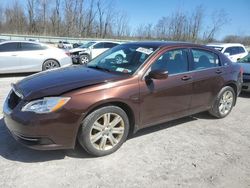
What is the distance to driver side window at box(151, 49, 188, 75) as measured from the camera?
4.26 meters

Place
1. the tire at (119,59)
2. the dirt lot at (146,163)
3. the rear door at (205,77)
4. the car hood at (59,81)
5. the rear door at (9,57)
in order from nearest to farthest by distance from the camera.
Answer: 1. the dirt lot at (146,163)
2. the car hood at (59,81)
3. the tire at (119,59)
4. the rear door at (205,77)
5. the rear door at (9,57)

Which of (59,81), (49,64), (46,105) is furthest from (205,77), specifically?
(49,64)

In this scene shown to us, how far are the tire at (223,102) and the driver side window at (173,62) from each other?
1270mm

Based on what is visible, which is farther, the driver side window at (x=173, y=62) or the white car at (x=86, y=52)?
the white car at (x=86, y=52)

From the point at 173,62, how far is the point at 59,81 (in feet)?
6.28

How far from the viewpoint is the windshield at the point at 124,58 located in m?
4.18

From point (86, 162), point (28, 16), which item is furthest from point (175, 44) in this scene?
point (28, 16)

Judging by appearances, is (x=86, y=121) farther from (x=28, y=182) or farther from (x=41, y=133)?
(x=28, y=182)

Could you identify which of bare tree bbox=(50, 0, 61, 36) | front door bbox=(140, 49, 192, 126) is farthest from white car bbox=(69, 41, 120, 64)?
bare tree bbox=(50, 0, 61, 36)

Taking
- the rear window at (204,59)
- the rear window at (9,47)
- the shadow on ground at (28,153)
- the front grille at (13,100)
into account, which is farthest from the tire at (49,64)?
the rear window at (204,59)

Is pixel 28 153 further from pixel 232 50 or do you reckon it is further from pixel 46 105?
pixel 232 50

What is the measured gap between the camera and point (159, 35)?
160 feet

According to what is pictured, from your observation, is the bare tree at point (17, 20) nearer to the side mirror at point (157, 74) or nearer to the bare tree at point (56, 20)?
the bare tree at point (56, 20)

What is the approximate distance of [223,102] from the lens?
5.59 metres
